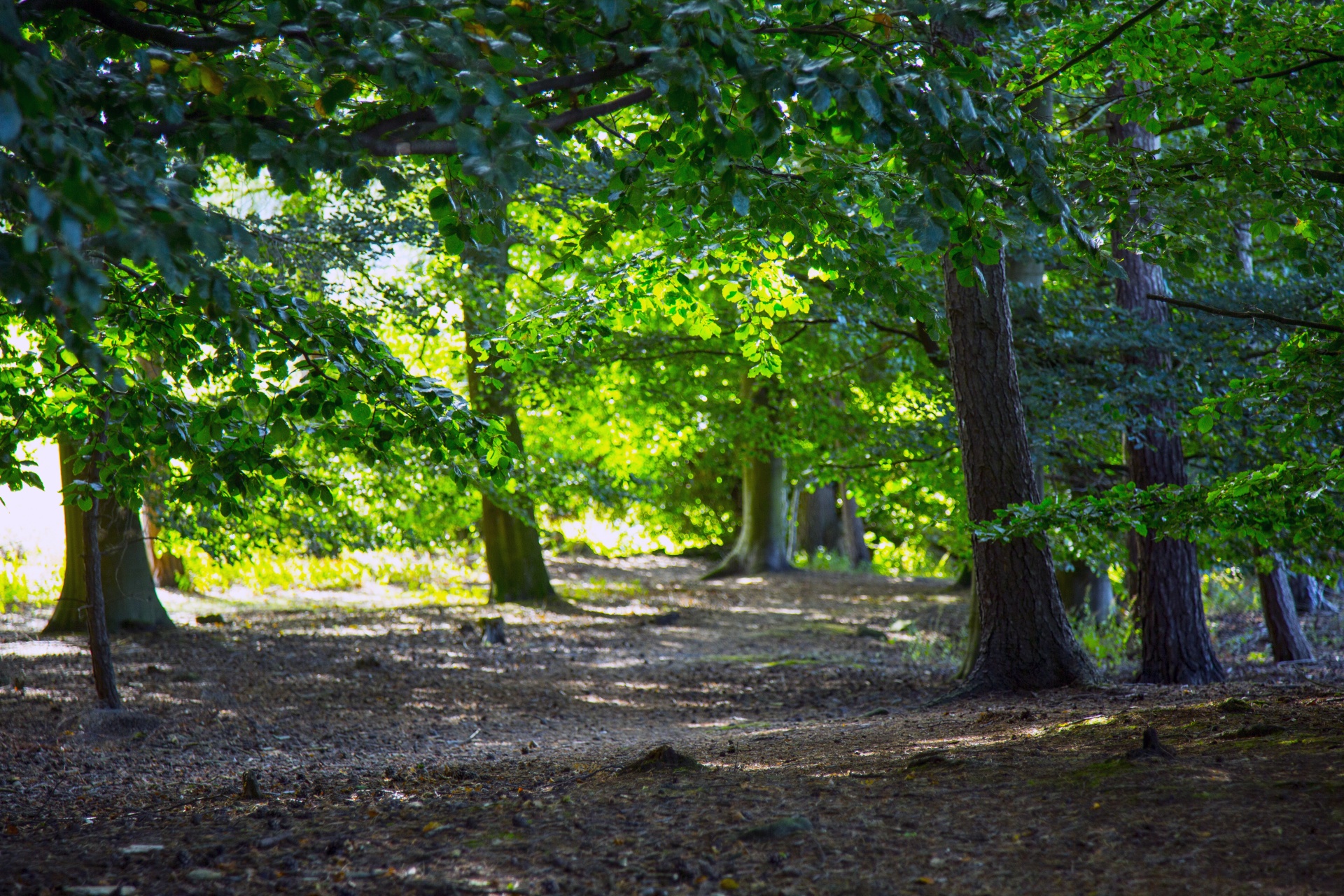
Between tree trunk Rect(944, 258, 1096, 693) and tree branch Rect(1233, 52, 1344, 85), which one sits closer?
tree branch Rect(1233, 52, 1344, 85)

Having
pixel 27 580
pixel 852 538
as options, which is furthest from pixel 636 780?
pixel 852 538

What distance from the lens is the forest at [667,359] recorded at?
3.00 m

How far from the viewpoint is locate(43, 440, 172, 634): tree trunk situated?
9.73 meters

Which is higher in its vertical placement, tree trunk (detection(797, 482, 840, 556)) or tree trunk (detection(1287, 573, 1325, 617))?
tree trunk (detection(797, 482, 840, 556))

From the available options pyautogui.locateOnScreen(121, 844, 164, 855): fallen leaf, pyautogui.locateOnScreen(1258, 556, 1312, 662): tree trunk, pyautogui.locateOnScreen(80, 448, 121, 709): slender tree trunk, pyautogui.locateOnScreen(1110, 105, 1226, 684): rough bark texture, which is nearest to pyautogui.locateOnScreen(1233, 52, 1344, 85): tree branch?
pyautogui.locateOnScreen(1110, 105, 1226, 684): rough bark texture

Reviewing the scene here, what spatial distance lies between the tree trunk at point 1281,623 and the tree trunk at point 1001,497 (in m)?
4.50

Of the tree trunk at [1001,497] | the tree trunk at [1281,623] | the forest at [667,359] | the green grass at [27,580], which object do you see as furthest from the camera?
the green grass at [27,580]

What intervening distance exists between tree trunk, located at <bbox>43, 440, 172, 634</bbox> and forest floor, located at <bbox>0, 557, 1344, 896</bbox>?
0.38 metres

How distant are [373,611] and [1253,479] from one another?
449 inches

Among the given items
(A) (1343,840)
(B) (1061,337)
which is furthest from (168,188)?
(B) (1061,337)

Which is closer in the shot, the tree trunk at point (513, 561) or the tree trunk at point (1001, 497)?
the tree trunk at point (1001, 497)

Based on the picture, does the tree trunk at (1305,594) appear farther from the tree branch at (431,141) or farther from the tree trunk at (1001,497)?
the tree branch at (431,141)

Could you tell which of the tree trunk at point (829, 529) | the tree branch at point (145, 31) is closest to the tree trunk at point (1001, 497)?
the tree branch at point (145, 31)

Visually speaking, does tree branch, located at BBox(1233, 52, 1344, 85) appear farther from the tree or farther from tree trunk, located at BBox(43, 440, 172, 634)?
the tree
